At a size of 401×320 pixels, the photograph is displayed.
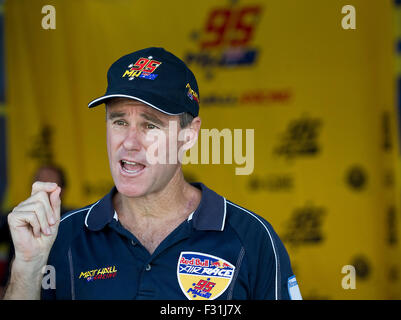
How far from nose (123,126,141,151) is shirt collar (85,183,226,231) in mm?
273

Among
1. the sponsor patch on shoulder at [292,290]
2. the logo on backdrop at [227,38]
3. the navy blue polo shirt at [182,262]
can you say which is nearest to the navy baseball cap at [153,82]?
the navy blue polo shirt at [182,262]

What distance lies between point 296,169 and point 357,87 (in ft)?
2.38

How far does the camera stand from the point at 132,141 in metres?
1.62

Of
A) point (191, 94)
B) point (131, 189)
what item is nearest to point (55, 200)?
point (131, 189)

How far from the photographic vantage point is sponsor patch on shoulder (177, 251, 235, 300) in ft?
5.13

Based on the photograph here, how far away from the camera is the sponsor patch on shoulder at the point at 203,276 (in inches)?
61.6

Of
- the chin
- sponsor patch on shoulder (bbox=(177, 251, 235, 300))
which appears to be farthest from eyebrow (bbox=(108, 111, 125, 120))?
sponsor patch on shoulder (bbox=(177, 251, 235, 300))

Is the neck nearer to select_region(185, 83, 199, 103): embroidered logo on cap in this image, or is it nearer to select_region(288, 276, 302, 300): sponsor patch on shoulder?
select_region(185, 83, 199, 103): embroidered logo on cap

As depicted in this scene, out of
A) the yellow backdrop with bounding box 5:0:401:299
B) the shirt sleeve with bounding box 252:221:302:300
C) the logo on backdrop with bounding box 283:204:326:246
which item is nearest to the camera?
the shirt sleeve with bounding box 252:221:302:300

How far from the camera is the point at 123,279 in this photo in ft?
5.17
